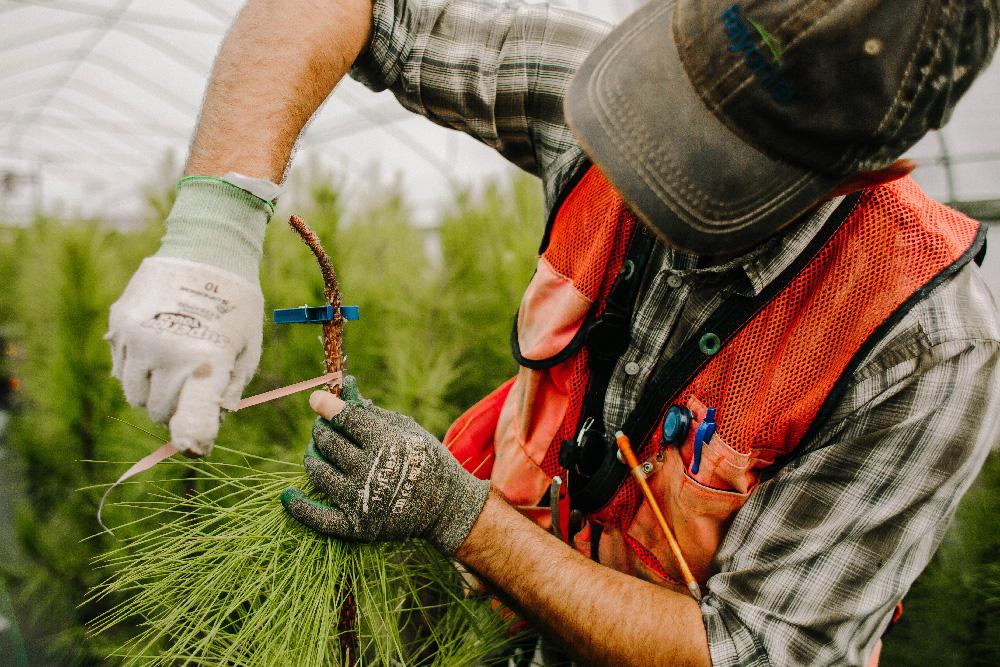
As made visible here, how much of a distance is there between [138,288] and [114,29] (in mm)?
7960

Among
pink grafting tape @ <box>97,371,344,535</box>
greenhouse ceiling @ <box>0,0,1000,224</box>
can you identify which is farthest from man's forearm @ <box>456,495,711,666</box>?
greenhouse ceiling @ <box>0,0,1000,224</box>

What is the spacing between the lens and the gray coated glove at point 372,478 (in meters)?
0.67

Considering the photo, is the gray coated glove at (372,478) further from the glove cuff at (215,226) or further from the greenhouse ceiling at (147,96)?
the greenhouse ceiling at (147,96)

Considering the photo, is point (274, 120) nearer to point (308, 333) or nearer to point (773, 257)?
point (773, 257)

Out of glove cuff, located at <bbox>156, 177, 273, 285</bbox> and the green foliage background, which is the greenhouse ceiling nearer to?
the green foliage background

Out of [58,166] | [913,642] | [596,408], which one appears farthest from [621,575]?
[58,166]

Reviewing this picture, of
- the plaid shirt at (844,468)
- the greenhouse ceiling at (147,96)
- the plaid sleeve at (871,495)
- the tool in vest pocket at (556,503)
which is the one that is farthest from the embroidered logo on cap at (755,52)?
the greenhouse ceiling at (147,96)

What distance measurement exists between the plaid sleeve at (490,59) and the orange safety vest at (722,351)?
0.14 meters

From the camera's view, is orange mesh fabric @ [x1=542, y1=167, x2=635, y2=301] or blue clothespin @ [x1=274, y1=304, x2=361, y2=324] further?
orange mesh fabric @ [x1=542, y1=167, x2=635, y2=301]

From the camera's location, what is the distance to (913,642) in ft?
5.33

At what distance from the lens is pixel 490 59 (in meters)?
0.89

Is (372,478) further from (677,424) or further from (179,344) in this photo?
(677,424)

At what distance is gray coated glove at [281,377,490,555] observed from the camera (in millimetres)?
670

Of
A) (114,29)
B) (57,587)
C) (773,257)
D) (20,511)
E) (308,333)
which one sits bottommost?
(57,587)
